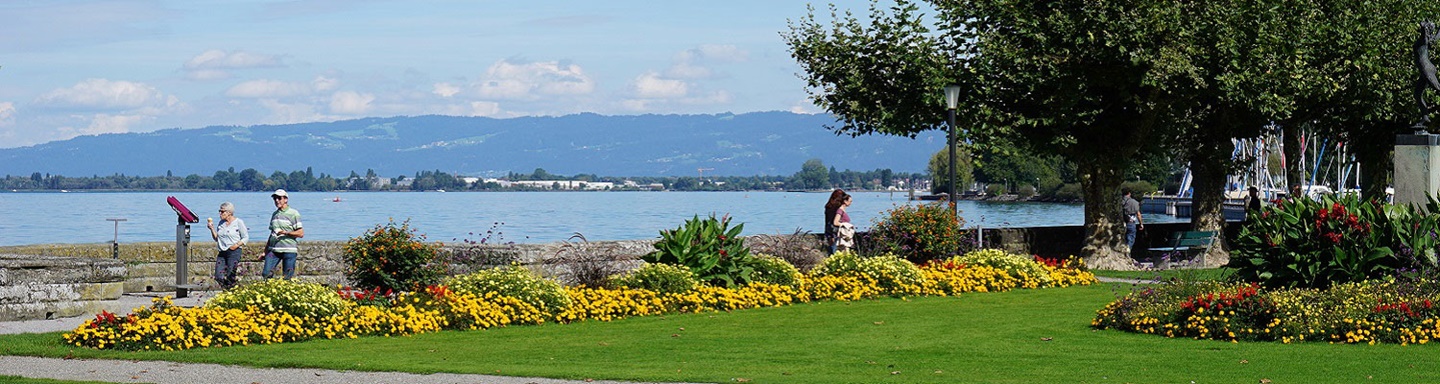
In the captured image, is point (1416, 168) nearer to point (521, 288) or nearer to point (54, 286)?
point (521, 288)

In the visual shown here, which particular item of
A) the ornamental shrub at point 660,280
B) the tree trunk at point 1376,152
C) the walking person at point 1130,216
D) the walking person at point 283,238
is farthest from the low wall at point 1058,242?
the walking person at point 283,238

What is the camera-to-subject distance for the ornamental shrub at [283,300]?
15391 mm

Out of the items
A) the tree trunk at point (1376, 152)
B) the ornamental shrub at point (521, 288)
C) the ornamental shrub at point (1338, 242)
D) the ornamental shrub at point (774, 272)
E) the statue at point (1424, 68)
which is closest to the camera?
the ornamental shrub at point (1338, 242)

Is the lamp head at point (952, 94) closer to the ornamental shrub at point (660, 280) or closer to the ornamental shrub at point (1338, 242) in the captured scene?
the ornamental shrub at point (660, 280)

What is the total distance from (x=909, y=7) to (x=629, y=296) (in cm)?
1197

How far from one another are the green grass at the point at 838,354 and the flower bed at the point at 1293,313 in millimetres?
313

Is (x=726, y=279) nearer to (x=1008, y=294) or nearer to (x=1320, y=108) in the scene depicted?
(x=1008, y=294)

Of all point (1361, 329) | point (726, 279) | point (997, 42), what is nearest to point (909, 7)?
point (997, 42)

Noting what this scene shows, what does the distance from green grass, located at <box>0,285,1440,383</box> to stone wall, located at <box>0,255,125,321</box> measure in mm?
2302

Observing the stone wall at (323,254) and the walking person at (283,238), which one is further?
the stone wall at (323,254)

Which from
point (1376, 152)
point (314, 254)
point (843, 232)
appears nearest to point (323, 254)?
point (314, 254)

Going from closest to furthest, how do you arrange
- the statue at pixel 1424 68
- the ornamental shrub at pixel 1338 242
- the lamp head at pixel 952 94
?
the ornamental shrub at pixel 1338 242 < the statue at pixel 1424 68 < the lamp head at pixel 952 94

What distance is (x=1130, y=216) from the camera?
31.4m

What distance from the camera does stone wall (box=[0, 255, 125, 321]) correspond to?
1725 centimetres
